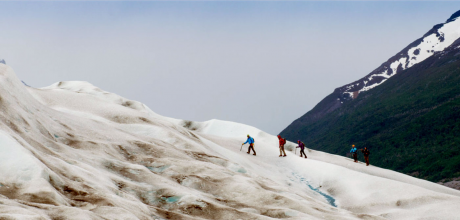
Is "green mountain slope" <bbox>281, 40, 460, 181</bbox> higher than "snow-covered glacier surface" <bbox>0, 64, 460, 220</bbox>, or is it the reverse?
"green mountain slope" <bbox>281, 40, 460, 181</bbox>

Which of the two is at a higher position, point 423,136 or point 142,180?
point 423,136

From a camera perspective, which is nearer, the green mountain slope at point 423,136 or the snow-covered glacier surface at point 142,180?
the snow-covered glacier surface at point 142,180

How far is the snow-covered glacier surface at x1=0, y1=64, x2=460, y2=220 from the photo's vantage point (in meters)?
14.5

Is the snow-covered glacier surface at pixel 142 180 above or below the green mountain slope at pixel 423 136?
below

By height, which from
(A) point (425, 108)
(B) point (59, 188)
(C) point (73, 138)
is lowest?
(B) point (59, 188)

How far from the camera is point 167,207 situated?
18.6m

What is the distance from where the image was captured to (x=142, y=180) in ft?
70.7

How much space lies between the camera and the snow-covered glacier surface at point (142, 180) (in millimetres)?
14539

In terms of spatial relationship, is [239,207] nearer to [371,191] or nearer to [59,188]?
[59,188]

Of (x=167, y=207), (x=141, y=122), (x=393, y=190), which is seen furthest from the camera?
(x=141, y=122)

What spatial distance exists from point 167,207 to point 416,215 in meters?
16.7

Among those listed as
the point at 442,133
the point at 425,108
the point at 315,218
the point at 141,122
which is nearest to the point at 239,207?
the point at 315,218

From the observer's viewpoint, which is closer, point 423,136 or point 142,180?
point 142,180

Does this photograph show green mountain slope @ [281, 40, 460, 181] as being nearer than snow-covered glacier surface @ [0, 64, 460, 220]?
No
